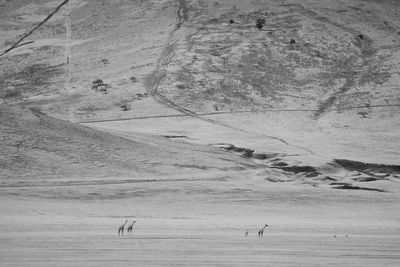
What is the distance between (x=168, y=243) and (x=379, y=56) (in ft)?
126

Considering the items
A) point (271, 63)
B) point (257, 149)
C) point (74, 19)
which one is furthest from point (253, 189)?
point (74, 19)

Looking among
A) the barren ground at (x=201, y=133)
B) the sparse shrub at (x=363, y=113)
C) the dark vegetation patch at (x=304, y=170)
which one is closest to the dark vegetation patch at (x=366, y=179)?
the barren ground at (x=201, y=133)

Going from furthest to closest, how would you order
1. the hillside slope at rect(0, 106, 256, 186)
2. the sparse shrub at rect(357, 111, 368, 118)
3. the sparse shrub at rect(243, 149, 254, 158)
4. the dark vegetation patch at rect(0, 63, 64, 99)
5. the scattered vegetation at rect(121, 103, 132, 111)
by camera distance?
the dark vegetation patch at rect(0, 63, 64, 99)
the scattered vegetation at rect(121, 103, 132, 111)
the sparse shrub at rect(357, 111, 368, 118)
the sparse shrub at rect(243, 149, 254, 158)
the hillside slope at rect(0, 106, 256, 186)

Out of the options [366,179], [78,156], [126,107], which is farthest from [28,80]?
[366,179]

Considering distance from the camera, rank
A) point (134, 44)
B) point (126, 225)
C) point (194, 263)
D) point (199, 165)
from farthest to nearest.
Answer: point (134, 44), point (199, 165), point (126, 225), point (194, 263)

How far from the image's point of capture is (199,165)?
2598 centimetres

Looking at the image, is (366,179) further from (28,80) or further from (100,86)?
(28,80)

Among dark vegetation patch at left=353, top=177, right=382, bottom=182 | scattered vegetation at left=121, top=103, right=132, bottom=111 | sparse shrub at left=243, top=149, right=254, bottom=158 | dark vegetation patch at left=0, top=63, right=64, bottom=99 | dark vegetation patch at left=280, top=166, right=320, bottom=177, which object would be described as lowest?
dark vegetation patch at left=0, top=63, right=64, bottom=99

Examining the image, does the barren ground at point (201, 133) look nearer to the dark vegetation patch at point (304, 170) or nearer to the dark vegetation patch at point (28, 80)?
the dark vegetation patch at point (304, 170)

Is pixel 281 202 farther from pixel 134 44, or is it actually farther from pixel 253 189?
pixel 134 44

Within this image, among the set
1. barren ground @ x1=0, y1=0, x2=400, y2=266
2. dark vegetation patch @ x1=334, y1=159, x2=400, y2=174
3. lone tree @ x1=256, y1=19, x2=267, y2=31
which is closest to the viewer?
barren ground @ x1=0, y1=0, x2=400, y2=266

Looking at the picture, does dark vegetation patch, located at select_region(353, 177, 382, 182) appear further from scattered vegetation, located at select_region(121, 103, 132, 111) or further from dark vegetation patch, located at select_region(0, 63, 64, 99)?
dark vegetation patch, located at select_region(0, 63, 64, 99)

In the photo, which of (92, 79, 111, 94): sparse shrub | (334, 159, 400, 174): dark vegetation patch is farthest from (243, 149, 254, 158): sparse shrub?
(92, 79, 111, 94): sparse shrub

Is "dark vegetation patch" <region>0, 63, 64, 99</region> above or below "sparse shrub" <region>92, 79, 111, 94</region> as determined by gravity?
below
